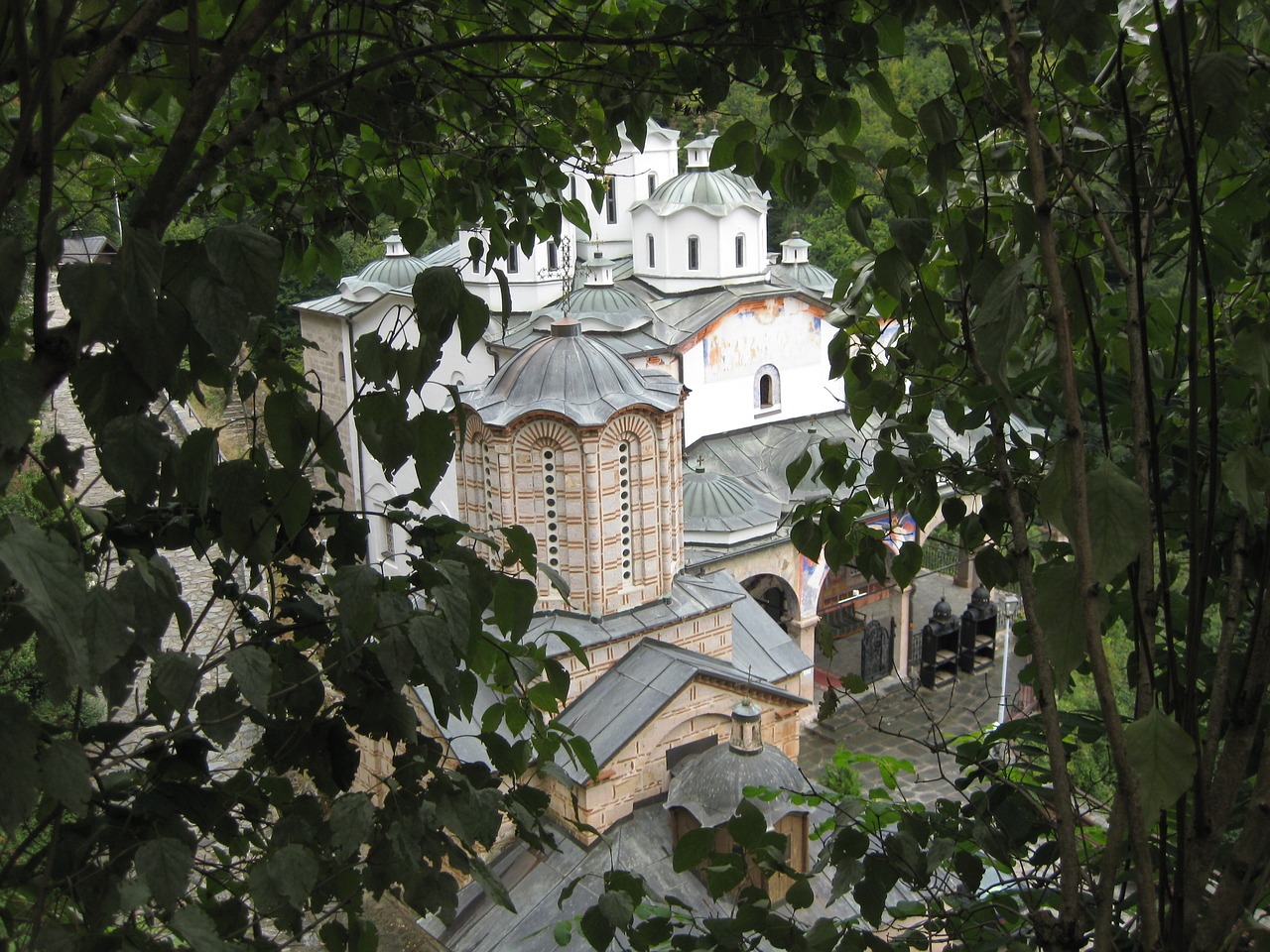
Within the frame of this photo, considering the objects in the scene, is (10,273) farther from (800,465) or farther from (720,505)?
(720,505)

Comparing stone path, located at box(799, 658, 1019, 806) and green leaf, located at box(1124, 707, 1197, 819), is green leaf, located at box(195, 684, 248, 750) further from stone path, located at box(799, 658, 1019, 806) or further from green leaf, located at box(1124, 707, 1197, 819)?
stone path, located at box(799, 658, 1019, 806)

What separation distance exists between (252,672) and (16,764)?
0.20 meters

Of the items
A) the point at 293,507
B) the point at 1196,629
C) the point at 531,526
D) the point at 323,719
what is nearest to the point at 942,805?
the point at 1196,629

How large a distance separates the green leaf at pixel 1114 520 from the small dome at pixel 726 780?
442cm

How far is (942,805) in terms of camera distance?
58.5 inches

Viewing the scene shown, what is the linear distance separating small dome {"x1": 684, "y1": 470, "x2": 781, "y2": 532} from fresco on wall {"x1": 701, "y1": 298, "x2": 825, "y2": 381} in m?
1.45

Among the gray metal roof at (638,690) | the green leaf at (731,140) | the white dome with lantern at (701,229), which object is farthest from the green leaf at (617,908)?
the white dome with lantern at (701,229)

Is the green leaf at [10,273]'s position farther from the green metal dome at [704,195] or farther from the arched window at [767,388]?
the green metal dome at [704,195]

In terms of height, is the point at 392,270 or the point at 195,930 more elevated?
the point at 392,270

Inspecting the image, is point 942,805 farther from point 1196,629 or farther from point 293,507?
point 293,507

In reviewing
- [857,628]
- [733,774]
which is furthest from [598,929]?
[857,628]

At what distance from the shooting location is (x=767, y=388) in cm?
1102

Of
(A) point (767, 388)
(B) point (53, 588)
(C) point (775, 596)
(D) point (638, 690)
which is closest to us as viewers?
(B) point (53, 588)

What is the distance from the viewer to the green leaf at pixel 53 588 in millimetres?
661
